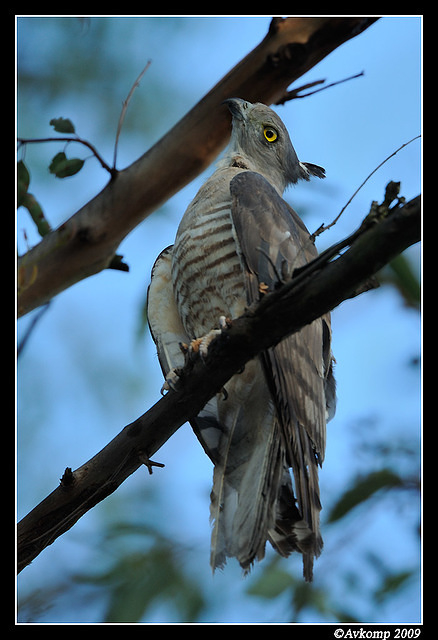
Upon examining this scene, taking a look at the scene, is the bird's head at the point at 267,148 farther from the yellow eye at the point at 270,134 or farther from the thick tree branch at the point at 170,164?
the thick tree branch at the point at 170,164

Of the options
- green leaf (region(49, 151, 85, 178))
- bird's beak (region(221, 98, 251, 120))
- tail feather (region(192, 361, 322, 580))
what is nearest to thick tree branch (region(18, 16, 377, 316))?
bird's beak (region(221, 98, 251, 120))

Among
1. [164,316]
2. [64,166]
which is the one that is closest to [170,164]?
[64,166]

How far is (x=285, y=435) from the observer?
9.64 ft

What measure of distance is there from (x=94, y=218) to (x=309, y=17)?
1.53 meters

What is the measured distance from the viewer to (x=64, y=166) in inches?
117

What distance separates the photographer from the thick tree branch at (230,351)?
214 centimetres

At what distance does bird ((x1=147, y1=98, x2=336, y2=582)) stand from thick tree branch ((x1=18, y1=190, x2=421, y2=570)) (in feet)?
0.42

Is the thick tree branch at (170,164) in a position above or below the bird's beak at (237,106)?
below

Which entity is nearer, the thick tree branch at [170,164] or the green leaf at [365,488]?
the thick tree branch at [170,164]

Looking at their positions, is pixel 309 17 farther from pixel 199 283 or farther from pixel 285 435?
pixel 285 435

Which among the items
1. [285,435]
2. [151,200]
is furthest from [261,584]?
[151,200]

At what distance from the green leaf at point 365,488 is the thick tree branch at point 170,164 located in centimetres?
273

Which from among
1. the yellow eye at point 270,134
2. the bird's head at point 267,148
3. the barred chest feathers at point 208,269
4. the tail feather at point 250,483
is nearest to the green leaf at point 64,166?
the barred chest feathers at point 208,269

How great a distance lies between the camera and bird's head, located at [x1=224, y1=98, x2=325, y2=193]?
4.36m
